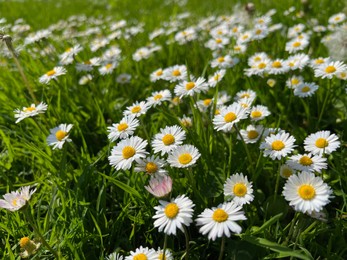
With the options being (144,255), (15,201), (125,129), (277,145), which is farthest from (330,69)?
(15,201)

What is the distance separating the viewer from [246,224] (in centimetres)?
150

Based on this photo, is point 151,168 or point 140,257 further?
point 151,168

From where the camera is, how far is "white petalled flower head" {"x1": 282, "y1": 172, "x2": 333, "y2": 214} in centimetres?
118

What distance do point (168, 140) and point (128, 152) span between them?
182 mm

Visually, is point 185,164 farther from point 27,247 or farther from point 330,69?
point 330,69

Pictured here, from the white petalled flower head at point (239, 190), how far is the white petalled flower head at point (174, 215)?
0.19m

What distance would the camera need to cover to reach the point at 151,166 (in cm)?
148

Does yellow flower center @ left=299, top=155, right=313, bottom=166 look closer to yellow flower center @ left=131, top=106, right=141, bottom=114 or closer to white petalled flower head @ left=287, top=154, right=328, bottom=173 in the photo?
white petalled flower head @ left=287, top=154, right=328, bottom=173

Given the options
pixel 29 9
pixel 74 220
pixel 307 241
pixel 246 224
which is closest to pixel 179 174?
pixel 246 224

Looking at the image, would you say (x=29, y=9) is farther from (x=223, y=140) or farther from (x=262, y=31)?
(x=223, y=140)

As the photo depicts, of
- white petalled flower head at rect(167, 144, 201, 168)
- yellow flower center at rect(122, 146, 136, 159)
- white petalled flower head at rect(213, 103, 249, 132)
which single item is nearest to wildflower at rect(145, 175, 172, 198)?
white petalled flower head at rect(167, 144, 201, 168)

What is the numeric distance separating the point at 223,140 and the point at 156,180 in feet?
2.10

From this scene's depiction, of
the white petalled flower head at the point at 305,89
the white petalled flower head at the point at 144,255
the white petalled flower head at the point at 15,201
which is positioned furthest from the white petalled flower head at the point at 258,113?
the white petalled flower head at the point at 15,201

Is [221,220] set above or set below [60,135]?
below
